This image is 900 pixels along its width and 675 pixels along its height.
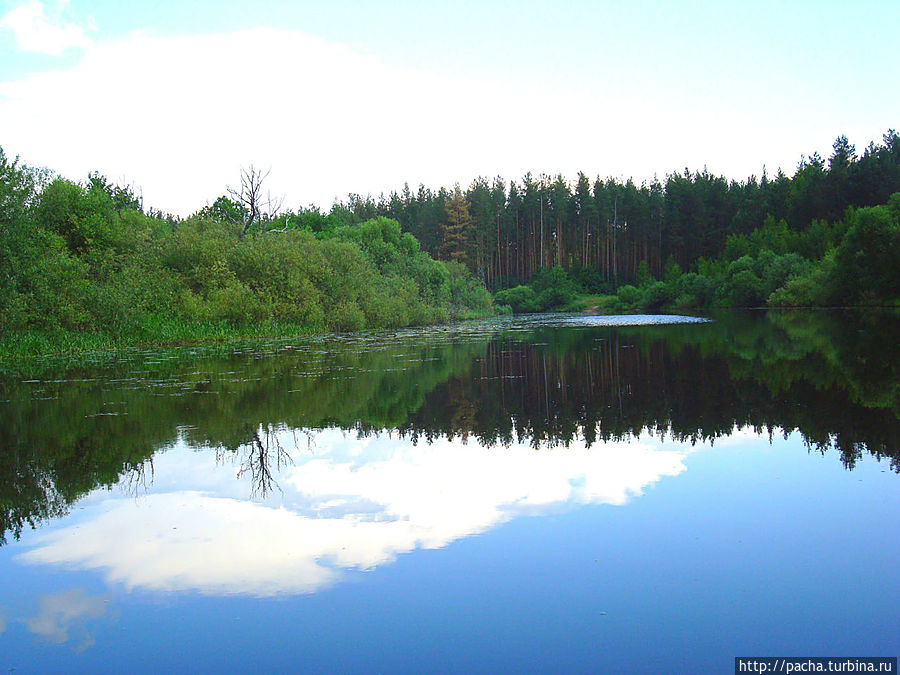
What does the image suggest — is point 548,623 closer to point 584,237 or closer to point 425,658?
point 425,658

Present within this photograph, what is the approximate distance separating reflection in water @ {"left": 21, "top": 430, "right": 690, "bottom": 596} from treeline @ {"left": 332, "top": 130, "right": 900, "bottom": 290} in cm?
8219

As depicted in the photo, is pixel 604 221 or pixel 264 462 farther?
pixel 604 221

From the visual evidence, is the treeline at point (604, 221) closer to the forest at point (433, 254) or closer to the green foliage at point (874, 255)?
the forest at point (433, 254)

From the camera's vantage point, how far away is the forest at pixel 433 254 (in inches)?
1084

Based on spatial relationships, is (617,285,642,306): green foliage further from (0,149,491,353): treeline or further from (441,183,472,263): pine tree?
(0,149,491,353): treeline

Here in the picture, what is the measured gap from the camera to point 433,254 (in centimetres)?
10425

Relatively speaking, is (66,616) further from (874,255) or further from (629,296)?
(629,296)

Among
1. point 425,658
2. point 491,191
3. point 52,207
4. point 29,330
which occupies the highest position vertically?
point 491,191

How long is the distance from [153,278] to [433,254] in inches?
2895

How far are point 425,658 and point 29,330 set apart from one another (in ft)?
89.2

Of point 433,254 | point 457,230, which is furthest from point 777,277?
point 433,254

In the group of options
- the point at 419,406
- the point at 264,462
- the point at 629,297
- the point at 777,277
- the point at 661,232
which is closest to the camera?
the point at 264,462

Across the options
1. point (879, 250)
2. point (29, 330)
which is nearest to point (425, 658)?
point (29, 330)

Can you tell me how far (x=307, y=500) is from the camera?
6.60m
